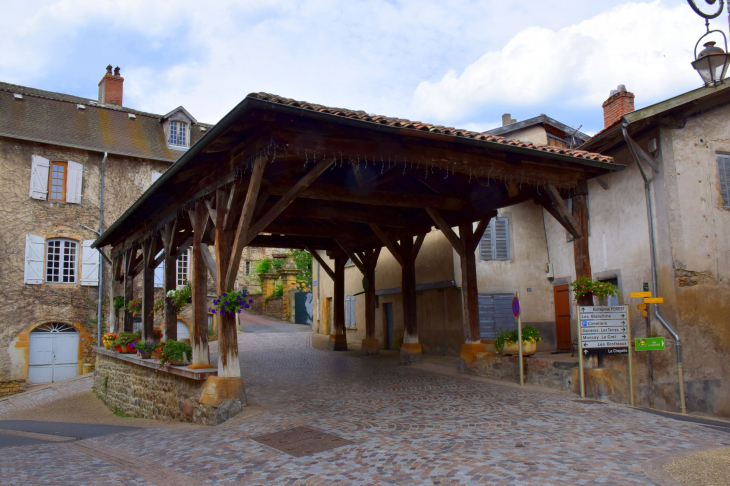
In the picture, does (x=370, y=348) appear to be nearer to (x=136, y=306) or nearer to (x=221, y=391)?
(x=136, y=306)

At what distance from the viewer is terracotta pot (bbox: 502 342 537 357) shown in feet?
29.6

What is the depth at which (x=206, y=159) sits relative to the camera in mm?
7574

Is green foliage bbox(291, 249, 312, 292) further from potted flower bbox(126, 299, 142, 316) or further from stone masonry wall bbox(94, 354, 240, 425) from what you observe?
potted flower bbox(126, 299, 142, 316)

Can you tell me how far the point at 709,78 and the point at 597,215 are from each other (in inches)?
226

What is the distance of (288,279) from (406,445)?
2226cm

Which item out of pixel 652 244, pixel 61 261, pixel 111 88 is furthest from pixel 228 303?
pixel 111 88

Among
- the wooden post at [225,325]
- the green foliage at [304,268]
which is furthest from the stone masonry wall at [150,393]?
the green foliage at [304,268]

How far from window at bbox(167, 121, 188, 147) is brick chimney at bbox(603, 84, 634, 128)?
14.8m

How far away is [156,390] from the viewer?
9.09 metres

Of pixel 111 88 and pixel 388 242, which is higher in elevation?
pixel 111 88

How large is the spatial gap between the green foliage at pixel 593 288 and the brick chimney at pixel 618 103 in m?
7.14

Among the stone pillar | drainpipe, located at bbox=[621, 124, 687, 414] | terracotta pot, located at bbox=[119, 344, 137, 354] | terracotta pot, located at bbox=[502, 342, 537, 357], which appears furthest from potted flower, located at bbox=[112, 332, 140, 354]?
the stone pillar

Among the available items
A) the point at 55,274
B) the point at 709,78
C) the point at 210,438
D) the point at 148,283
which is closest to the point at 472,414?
the point at 210,438

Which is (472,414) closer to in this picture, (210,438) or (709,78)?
(210,438)
